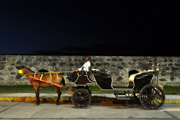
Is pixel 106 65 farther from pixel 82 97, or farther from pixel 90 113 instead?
pixel 90 113

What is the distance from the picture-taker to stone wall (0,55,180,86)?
1370cm

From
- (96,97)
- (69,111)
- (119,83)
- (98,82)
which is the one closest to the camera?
(69,111)

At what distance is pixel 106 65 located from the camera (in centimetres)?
1379

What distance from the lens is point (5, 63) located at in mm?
14047

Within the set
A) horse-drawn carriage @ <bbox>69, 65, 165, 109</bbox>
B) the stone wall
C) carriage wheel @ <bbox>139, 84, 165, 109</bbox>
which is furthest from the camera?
the stone wall

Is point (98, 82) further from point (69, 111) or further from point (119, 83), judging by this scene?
point (119, 83)

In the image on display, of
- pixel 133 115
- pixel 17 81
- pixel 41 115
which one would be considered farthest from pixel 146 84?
pixel 17 81

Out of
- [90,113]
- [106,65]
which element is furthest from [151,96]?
[106,65]

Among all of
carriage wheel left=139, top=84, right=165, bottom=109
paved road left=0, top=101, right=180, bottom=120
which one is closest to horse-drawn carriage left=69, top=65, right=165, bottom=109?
carriage wheel left=139, top=84, right=165, bottom=109

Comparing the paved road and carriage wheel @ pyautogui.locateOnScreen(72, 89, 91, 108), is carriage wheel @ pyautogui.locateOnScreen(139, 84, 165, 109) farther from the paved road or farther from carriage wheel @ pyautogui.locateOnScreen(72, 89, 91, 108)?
carriage wheel @ pyautogui.locateOnScreen(72, 89, 91, 108)

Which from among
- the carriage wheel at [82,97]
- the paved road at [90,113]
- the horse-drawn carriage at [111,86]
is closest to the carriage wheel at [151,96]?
the horse-drawn carriage at [111,86]

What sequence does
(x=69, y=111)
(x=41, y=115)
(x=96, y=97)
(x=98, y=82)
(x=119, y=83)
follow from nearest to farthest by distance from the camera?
(x=41, y=115) → (x=69, y=111) → (x=98, y=82) → (x=96, y=97) → (x=119, y=83)

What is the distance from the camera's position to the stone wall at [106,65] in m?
13.7

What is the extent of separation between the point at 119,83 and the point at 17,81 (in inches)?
254
